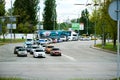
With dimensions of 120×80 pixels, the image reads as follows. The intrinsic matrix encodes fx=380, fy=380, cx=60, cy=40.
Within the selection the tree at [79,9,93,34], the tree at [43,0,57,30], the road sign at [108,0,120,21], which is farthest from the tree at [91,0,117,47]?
the tree at [79,9,93,34]

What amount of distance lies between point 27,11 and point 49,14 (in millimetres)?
16271

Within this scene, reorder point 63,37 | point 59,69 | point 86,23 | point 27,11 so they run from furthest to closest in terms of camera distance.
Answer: point 86,23 < point 27,11 < point 63,37 < point 59,69

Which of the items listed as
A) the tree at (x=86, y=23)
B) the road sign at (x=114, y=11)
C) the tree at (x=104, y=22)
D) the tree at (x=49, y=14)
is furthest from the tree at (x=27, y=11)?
the road sign at (x=114, y=11)

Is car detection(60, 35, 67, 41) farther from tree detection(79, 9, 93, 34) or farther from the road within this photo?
the road

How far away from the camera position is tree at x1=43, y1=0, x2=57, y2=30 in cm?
14412

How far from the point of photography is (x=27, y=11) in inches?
5295

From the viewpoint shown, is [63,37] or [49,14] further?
[49,14]

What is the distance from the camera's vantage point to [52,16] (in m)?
152

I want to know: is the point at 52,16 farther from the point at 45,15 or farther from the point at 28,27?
the point at 28,27

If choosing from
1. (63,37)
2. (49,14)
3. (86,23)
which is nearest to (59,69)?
(63,37)

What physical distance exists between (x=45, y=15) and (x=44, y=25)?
258 inches

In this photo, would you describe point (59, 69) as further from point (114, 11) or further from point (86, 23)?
point (86, 23)

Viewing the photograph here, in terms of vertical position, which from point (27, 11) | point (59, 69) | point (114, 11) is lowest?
point (59, 69)

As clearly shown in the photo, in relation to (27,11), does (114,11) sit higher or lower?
lower
